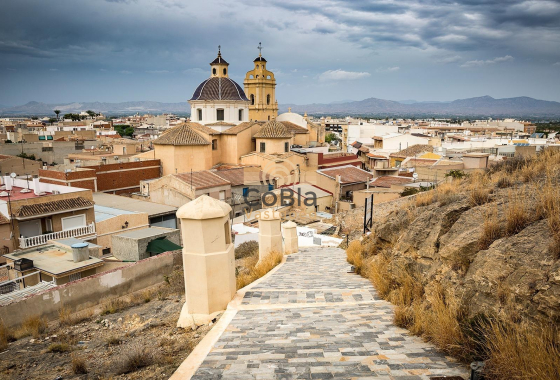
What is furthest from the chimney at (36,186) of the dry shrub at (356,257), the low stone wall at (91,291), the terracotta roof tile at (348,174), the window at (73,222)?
the terracotta roof tile at (348,174)

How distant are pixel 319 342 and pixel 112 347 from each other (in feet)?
9.86

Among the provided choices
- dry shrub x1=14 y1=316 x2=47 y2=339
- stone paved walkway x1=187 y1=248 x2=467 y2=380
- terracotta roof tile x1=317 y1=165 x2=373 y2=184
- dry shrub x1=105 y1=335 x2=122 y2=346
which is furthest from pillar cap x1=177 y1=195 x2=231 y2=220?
terracotta roof tile x1=317 y1=165 x2=373 y2=184

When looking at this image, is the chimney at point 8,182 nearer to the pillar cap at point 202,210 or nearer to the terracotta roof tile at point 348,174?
the pillar cap at point 202,210

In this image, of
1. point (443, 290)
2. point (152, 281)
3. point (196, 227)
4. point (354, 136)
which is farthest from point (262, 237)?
point (354, 136)

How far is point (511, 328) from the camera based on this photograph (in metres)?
3.11

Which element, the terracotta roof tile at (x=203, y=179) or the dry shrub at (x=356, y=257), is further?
the terracotta roof tile at (x=203, y=179)

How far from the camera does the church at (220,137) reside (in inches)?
1128

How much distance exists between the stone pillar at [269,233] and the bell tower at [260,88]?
112 ft

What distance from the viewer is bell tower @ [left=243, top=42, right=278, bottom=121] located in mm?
42847

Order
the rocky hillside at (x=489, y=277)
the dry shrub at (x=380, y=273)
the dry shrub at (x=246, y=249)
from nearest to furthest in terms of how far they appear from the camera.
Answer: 1. the rocky hillside at (x=489, y=277)
2. the dry shrub at (x=380, y=273)
3. the dry shrub at (x=246, y=249)

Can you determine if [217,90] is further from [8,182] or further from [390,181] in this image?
[8,182]

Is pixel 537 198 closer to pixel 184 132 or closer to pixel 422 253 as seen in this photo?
pixel 422 253

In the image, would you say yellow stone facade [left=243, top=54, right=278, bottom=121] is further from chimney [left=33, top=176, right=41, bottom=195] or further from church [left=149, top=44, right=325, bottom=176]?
chimney [left=33, top=176, right=41, bottom=195]

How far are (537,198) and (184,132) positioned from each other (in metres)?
26.7
